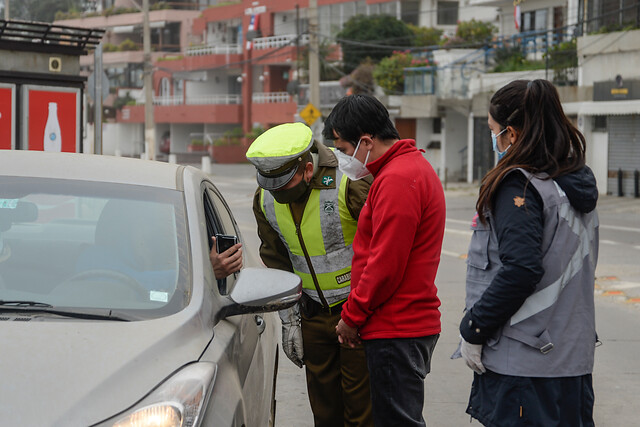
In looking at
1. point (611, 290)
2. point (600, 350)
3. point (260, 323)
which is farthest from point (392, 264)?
point (611, 290)

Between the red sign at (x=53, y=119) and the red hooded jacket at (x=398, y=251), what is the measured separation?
11.4 metres

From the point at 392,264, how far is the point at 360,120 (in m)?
0.67

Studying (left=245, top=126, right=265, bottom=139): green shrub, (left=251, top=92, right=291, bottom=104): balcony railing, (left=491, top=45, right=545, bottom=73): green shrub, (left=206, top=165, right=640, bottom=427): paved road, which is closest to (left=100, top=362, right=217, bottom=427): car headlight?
(left=206, top=165, right=640, bottom=427): paved road

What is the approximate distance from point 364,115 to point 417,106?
3482cm

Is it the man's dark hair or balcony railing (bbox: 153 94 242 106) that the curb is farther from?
balcony railing (bbox: 153 94 242 106)

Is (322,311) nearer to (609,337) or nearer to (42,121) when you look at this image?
(609,337)

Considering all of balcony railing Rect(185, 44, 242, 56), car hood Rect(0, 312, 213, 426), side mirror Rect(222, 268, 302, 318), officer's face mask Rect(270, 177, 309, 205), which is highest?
balcony railing Rect(185, 44, 242, 56)

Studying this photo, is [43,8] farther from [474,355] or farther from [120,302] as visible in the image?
[474,355]

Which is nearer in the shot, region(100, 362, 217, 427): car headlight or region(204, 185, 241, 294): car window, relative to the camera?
region(100, 362, 217, 427): car headlight

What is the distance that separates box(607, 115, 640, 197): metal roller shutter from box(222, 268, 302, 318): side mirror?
2605cm

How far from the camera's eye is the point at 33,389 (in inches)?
106

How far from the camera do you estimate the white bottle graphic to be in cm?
1463

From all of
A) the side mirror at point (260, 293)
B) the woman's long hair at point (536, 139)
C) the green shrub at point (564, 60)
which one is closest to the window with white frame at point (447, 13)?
the green shrub at point (564, 60)

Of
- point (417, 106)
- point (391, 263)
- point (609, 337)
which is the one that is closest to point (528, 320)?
point (391, 263)
